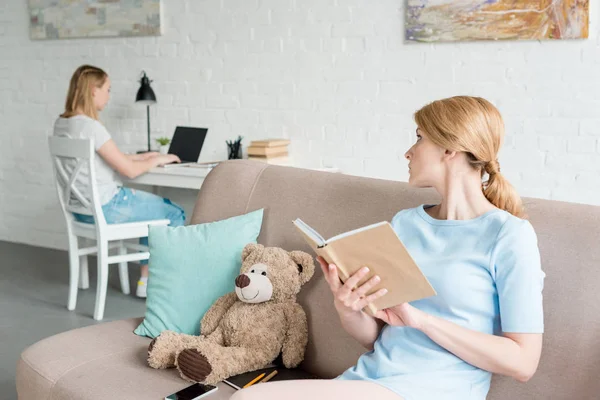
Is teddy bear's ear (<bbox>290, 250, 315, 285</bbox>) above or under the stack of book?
under

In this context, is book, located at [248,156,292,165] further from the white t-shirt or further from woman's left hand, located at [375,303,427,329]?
woman's left hand, located at [375,303,427,329]

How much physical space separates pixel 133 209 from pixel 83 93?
67 centimetres

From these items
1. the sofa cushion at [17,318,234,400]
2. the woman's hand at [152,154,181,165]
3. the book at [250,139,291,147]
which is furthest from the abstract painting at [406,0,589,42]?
the sofa cushion at [17,318,234,400]

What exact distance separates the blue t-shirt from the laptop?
2610mm

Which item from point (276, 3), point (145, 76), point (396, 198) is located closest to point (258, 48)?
point (276, 3)

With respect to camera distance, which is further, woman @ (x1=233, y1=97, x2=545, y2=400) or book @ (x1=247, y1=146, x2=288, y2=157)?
book @ (x1=247, y1=146, x2=288, y2=157)

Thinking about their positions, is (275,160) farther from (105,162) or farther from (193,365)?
(193,365)

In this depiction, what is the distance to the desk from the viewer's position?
146 inches

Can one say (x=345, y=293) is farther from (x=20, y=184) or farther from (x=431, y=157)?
(x=20, y=184)

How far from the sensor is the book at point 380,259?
134 cm

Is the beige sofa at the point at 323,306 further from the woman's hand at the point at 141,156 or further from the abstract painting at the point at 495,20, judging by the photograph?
the woman's hand at the point at 141,156

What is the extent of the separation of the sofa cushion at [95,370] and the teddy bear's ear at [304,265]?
1.15 ft

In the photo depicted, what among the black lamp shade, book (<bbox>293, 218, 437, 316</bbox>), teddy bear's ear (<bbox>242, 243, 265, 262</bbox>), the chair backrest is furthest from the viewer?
the black lamp shade

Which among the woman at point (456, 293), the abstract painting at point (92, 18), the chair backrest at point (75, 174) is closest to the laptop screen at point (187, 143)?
the chair backrest at point (75, 174)
